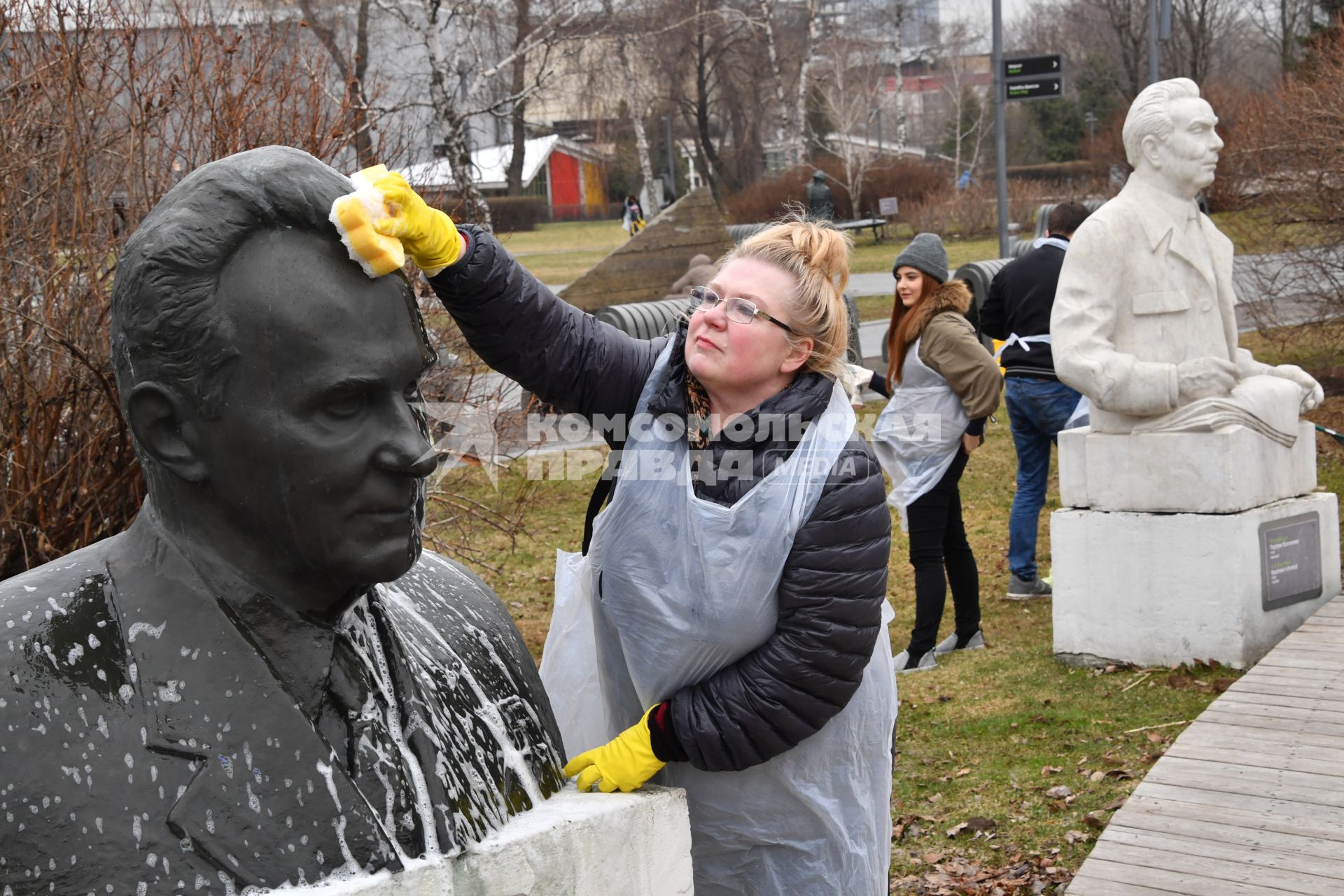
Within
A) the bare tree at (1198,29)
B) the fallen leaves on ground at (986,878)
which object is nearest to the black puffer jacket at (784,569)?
the fallen leaves on ground at (986,878)

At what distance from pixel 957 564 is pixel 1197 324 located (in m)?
1.53

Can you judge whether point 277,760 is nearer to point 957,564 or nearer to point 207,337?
point 207,337

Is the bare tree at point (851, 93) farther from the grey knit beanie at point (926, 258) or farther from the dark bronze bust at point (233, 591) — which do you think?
the dark bronze bust at point (233, 591)

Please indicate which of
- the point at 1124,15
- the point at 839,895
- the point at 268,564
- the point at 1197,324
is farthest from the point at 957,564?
the point at 1124,15

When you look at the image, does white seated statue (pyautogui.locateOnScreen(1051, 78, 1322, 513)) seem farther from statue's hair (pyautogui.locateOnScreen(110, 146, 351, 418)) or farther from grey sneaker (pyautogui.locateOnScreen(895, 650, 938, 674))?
statue's hair (pyautogui.locateOnScreen(110, 146, 351, 418))

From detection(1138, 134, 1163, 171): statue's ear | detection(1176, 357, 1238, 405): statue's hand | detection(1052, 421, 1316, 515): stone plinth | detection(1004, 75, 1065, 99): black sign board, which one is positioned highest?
detection(1004, 75, 1065, 99): black sign board

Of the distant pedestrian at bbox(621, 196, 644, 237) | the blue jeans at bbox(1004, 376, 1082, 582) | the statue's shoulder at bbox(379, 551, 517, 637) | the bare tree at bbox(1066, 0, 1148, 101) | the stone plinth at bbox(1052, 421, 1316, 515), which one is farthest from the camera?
the bare tree at bbox(1066, 0, 1148, 101)

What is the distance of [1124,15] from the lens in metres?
34.7

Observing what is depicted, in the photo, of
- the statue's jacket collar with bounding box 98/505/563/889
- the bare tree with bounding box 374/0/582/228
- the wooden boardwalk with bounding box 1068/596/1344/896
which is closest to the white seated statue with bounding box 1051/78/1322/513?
the wooden boardwalk with bounding box 1068/596/1344/896

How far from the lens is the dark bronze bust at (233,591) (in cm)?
160

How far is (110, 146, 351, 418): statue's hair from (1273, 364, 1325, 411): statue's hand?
5697 millimetres

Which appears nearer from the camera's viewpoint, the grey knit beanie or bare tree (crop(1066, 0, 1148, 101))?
the grey knit beanie

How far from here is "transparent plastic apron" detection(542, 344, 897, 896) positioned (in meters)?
2.44

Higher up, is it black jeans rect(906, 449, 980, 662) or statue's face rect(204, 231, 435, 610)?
statue's face rect(204, 231, 435, 610)
